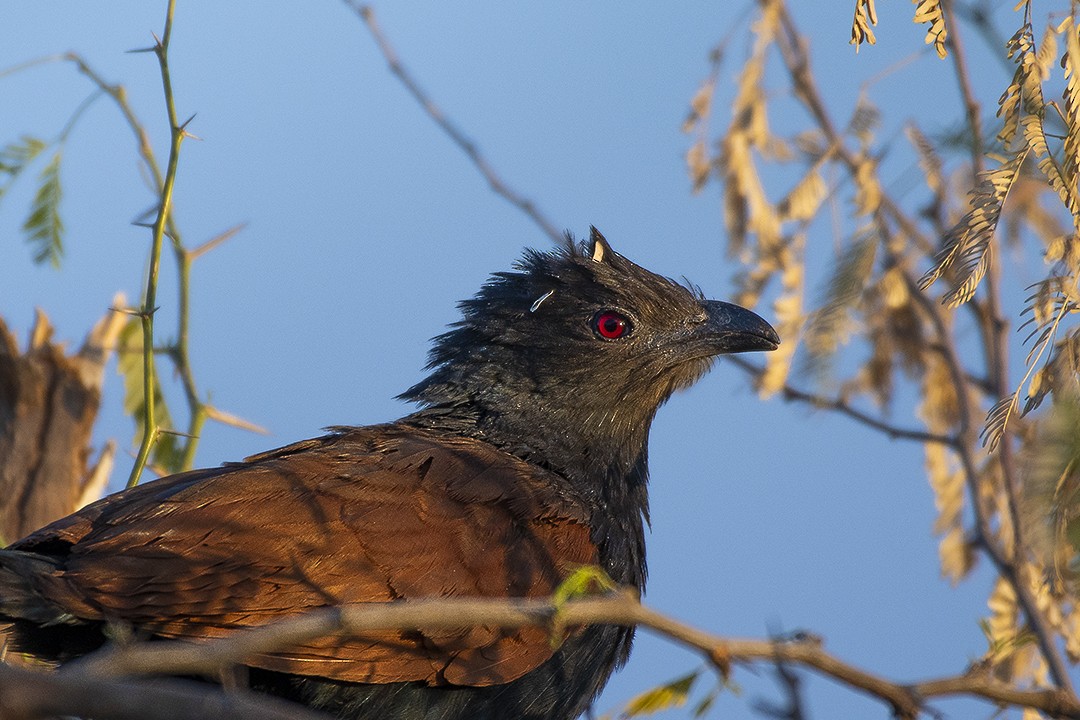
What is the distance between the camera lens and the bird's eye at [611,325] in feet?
14.2

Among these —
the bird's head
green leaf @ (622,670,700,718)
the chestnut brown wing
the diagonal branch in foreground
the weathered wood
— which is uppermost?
the bird's head

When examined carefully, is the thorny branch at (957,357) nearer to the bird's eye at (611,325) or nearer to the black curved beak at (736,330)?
the black curved beak at (736,330)

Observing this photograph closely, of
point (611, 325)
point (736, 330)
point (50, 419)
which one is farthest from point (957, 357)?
point (50, 419)

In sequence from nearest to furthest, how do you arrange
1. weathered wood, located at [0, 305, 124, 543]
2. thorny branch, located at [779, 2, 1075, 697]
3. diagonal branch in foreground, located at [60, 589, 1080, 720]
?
diagonal branch in foreground, located at [60, 589, 1080, 720], thorny branch, located at [779, 2, 1075, 697], weathered wood, located at [0, 305, 124, 543]

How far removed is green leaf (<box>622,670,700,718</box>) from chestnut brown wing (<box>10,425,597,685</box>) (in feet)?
3.04

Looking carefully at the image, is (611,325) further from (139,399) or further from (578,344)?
(139,399)

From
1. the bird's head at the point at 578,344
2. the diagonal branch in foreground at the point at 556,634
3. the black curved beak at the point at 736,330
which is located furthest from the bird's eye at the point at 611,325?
the diagonal branch in foreground at the point at 556,634

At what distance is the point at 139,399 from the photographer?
15.7 feet

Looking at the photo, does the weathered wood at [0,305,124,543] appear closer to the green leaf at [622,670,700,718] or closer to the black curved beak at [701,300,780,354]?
the black curved beak at [701,300,780,354]

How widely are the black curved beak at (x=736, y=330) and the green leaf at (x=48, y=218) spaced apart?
2.34m

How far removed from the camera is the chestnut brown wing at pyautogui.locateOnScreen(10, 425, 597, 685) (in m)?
2.86

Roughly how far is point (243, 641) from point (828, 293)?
1901 millimetres

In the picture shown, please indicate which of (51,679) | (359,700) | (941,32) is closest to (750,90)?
(941,32)

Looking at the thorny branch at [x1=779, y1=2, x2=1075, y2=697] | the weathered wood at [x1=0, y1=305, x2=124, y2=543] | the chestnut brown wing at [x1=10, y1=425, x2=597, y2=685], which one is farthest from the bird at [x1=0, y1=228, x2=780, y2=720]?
the weathered wood at [x1=0, y1=305, x2=124, y2=543]
